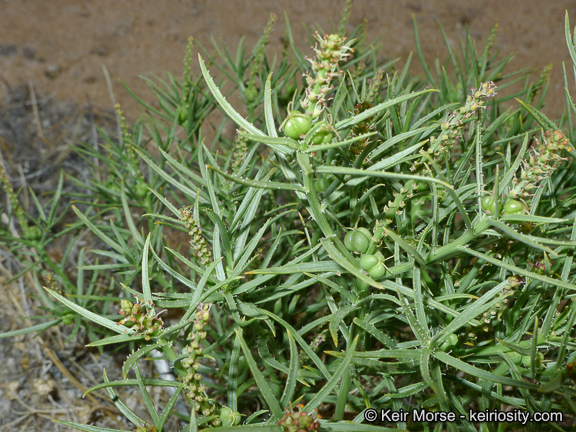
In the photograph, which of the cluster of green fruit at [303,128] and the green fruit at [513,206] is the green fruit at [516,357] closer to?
the green fruit at [513,206]

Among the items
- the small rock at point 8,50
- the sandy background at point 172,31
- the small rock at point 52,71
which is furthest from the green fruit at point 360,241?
the small rock at point 8,50

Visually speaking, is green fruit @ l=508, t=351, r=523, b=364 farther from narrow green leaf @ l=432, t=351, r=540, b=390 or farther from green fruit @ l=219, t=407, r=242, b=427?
green fruit @ l=219, t=407, r=242, b=427

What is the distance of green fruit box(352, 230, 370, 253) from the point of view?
0.66m

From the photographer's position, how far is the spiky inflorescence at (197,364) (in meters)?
0.56

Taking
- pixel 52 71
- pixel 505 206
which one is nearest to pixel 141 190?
pixel 505 206

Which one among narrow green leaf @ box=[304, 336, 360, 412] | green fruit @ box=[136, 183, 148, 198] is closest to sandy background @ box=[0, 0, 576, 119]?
green fruit @ box=[136, 183, 148, 198]

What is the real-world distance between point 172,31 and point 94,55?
1.40ft

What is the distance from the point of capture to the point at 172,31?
2.45 metres

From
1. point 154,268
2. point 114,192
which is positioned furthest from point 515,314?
point 114,192

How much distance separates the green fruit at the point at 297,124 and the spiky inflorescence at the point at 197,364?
0.25 metres

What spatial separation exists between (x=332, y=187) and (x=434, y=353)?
0.99ft

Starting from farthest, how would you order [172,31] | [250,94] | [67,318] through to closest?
1. [172,31]
2. [250,94]
3. [67,318]

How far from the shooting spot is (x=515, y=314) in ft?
2.62

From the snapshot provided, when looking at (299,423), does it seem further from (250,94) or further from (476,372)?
(250,94)
